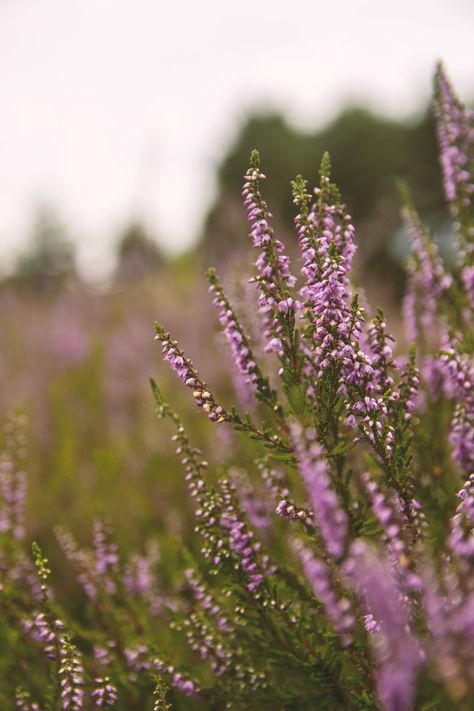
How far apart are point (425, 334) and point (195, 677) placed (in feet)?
10.8

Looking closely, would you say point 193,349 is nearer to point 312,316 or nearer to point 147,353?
point 147,353

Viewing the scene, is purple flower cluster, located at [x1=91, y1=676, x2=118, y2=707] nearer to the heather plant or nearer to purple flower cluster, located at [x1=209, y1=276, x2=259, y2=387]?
the heather plant

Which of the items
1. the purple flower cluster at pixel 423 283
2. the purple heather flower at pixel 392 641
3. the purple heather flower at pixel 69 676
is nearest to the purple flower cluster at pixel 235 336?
the purple heather flower at pixel 392 641

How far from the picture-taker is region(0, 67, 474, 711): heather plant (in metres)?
1.88

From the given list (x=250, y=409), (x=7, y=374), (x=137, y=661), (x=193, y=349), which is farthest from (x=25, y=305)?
(x=137, y=661)

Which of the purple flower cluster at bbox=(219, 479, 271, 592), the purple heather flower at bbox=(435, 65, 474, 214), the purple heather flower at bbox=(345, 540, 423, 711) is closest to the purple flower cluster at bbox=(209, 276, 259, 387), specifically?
the purple flower cluster at bbox=(219, 479, 271, 592)

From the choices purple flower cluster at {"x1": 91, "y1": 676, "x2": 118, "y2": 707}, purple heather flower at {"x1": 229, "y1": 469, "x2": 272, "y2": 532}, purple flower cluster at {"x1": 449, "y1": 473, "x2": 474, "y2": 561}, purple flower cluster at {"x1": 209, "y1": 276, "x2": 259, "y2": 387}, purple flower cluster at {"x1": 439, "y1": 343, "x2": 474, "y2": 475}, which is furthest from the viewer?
purple heather flower at {"x1": 229, "y1": 469, "x2": 272, "y2": 532}

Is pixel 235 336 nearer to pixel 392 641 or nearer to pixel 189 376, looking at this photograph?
→ pixel 189 376

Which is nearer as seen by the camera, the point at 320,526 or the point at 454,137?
the point at 320,526

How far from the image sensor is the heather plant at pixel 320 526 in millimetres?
1878

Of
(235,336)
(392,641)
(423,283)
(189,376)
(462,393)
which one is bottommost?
(392,641)

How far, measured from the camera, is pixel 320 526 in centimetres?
226

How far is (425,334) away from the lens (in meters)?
4.96

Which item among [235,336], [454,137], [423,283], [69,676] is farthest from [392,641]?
[454,137]
